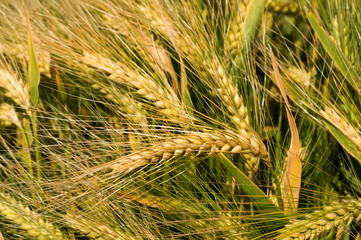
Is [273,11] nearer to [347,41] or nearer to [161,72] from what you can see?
[347,41]

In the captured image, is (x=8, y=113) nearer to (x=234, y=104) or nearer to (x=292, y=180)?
(x=234, y=104)

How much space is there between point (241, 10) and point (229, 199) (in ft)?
1.40

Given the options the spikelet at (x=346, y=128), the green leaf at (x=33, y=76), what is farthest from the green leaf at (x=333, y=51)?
the green leaf at (x=33, y=76)

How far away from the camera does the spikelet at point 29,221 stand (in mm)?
744

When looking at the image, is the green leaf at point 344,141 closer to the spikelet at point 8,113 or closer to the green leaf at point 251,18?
the green leaf at point 251,18

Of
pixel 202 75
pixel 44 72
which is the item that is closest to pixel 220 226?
pixel 202 75

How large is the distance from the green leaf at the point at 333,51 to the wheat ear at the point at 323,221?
0.24m

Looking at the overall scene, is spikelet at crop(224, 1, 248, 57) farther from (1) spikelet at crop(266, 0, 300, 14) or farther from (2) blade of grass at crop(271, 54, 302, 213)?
(2) blade of grass at crop(271, 54, 302, 213)

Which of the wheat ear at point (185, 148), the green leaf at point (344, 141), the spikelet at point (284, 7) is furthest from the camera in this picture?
the spikelet at point (284, 7)

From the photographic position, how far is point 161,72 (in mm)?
743

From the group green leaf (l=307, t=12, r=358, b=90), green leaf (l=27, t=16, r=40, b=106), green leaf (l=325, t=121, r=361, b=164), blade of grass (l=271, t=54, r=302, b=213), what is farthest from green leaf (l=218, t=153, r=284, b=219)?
green leaf (l=27, t=16, r=40, b=106)

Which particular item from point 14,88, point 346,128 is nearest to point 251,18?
point 346,128

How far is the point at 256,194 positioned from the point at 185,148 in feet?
0.54

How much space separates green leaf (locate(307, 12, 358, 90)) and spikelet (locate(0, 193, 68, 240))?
66 centimetres
